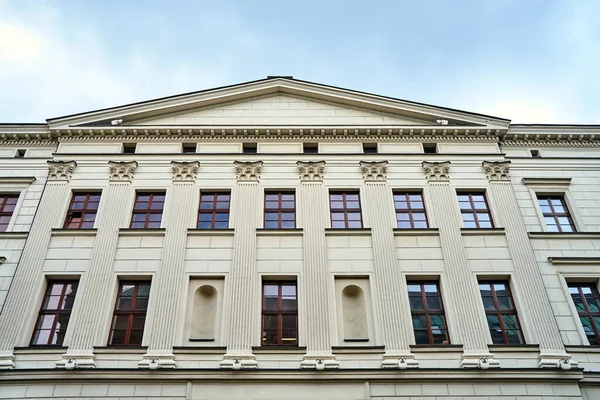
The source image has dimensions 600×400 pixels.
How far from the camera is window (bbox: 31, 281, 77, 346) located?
16234 mm

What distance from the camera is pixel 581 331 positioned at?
16453 millimetres

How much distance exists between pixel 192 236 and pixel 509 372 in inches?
464

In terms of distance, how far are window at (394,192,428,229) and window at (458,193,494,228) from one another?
63.2 inches

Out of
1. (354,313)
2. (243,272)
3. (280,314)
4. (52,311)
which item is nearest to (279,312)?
(280,314)

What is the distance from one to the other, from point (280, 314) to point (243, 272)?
2002 millimetres

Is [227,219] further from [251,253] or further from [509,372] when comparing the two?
[509,372]

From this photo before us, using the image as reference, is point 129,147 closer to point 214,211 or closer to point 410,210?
point 214,211

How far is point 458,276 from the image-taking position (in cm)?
1727

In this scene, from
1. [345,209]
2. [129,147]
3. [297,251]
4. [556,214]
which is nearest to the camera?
[297,251]

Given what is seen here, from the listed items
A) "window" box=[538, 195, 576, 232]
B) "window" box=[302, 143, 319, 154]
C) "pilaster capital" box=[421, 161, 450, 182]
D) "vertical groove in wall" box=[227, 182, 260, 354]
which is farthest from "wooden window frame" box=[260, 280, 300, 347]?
"window" box=[538, 195, 576, 232]

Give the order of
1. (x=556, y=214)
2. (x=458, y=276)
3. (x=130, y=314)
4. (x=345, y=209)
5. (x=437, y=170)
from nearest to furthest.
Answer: (x=130, y=314) < (x=458, y=276) < (x=345, y=209) < (x=556, y=214) < (x=437, y=170)

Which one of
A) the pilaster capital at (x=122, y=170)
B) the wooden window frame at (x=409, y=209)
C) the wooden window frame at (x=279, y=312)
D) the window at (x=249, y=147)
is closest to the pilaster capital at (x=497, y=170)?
the wooden window frame at (x=409, y=209)

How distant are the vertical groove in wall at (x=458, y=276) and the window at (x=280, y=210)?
5.69 meters

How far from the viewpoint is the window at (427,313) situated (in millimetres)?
16281
